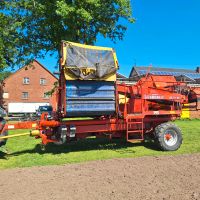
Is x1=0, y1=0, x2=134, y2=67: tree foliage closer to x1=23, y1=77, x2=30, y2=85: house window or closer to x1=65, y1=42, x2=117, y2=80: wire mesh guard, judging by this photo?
x1=65, y1=42, x2=117, y2=80: wire mesh guard

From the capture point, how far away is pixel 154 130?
11.7 metres

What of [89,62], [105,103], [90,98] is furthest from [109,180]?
[89,62]

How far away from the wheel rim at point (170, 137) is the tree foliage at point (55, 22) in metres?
11.0

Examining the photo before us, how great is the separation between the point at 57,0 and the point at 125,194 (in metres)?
16.8

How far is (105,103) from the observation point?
414 inches

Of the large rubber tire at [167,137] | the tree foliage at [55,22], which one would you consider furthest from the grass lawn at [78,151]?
the tree foliage at [55,22]

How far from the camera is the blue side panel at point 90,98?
1002 centimetres

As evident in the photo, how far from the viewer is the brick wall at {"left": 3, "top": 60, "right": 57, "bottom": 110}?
61.4m

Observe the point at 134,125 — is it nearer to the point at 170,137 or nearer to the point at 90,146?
the point at 170,137

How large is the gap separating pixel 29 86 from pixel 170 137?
53839 mm

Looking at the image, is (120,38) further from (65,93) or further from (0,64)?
(65,93)

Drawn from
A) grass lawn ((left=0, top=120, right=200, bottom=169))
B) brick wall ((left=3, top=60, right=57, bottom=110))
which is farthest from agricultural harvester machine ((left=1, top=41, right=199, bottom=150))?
brick wall ((left=3, top=60, right=57, bottom=110))

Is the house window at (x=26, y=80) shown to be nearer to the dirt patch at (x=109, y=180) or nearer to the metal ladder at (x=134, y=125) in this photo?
the metal ladder at (x=134, y=125)

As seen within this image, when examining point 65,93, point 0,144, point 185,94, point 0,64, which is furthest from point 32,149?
point 0,64
